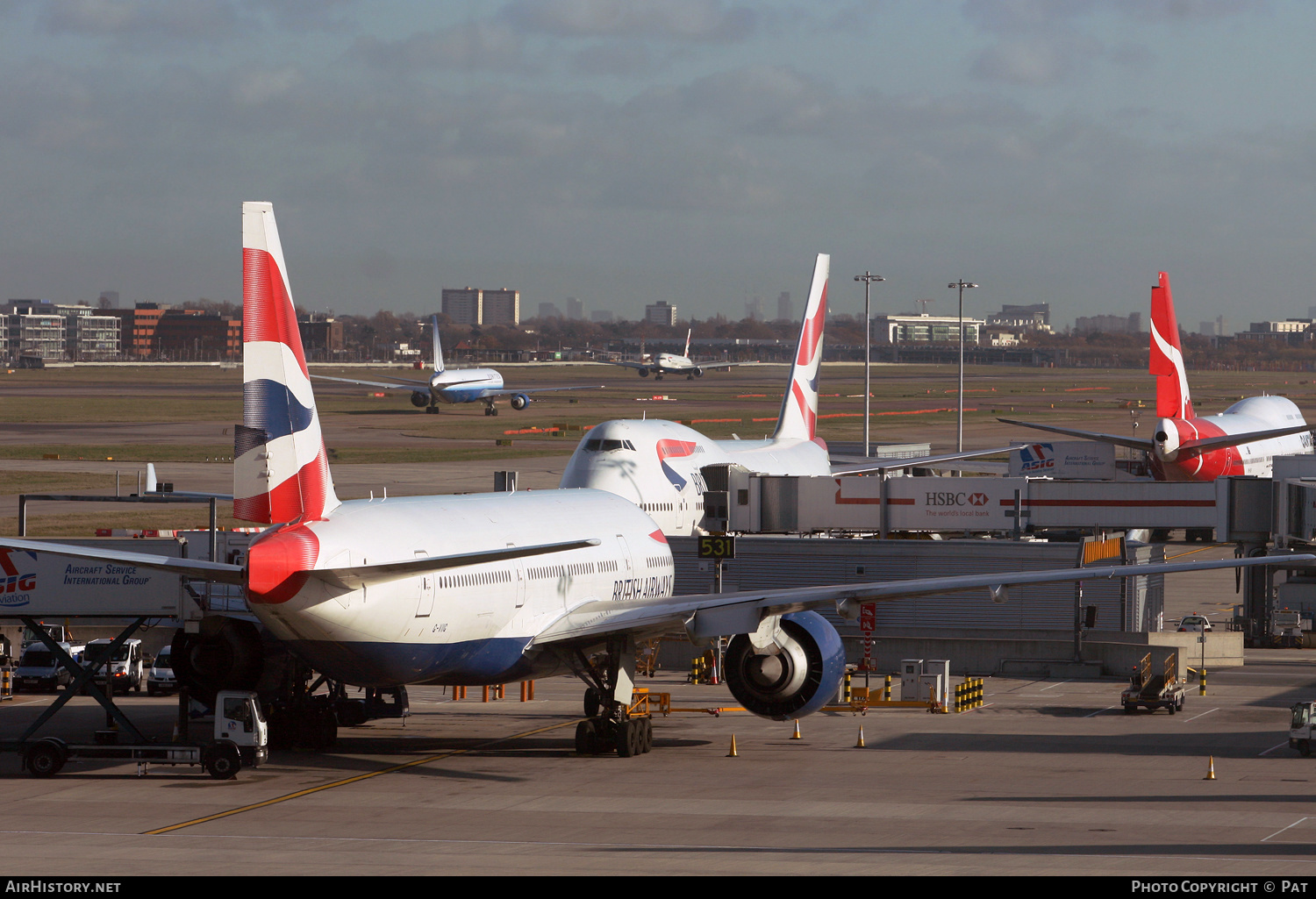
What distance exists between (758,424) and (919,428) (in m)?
14.6

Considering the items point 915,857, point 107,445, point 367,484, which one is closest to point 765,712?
point 915,857

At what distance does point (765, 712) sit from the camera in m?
32.3

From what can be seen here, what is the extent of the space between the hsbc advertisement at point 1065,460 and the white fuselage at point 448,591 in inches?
1940

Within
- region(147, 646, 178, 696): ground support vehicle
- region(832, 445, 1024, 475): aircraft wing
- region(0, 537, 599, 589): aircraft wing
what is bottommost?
region(147, 646, 178, 696): ground support vehicle

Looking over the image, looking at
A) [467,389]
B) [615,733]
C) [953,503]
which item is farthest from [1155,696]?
[467,389]

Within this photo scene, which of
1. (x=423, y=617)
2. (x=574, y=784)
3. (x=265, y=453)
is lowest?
(x=574, y=784)

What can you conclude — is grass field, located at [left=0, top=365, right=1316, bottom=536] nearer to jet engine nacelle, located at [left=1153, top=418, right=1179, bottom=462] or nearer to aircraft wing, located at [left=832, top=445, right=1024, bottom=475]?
aircraft wing, located at [left=832, top=445, right=1024, bottom=475]

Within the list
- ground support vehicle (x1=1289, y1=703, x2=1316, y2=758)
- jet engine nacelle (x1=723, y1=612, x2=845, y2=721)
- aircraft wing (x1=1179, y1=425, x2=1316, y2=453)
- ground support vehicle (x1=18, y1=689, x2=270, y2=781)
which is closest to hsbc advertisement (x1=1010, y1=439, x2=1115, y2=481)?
aircraft wing (x1=1179, y1=425, x2=1316, y2=453)

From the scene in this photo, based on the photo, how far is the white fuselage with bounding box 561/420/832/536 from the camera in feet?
160

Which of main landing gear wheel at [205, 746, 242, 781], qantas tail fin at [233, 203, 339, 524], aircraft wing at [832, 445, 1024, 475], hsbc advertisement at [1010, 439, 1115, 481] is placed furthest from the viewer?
hsbc advertisement at [1010, 439, 1115, 481]

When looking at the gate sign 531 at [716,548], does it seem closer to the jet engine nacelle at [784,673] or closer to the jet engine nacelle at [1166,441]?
the jet engine nacelle at [784,673]

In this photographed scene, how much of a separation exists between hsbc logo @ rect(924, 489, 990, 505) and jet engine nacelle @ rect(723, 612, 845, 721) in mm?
25853

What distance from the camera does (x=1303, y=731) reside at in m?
32.6
